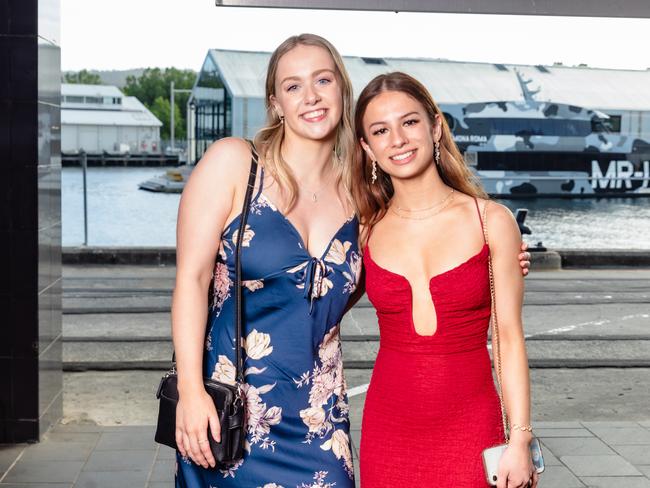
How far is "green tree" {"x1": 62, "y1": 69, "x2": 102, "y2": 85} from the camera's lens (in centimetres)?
14891

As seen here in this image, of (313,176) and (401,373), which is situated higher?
(313,176)

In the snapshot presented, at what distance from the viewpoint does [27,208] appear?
5.11 meters

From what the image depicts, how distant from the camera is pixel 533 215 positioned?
50.3 m

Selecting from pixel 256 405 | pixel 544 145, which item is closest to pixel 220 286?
pixel 256 405

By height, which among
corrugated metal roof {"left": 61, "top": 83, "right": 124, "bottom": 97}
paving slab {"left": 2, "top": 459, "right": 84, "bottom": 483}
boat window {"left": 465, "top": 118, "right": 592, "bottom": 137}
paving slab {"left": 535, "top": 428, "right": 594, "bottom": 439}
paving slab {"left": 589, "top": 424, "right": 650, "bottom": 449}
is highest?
corrugated metal roof {"left": 61, "top": 83, "right": 124, "bottom": 97}

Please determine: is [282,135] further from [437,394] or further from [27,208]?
[27,208]

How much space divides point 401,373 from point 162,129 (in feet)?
460

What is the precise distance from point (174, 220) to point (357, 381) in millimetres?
41053

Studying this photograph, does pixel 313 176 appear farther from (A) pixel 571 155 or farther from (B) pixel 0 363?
(A) pixel 571 155

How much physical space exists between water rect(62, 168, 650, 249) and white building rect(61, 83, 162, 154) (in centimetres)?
3422

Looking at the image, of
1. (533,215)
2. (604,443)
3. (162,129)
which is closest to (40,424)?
(604,443)

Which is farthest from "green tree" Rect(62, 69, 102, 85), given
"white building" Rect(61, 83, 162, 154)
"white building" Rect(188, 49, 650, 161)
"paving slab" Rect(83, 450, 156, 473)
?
"paving slab" Rect(83, 450, 156, 473)

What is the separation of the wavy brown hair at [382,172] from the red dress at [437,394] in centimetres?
26

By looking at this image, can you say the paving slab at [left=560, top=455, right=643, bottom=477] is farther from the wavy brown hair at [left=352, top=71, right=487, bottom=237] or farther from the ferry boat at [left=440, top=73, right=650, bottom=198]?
the ferry boat at [left=440, top=73, right=650, bottom=198]
